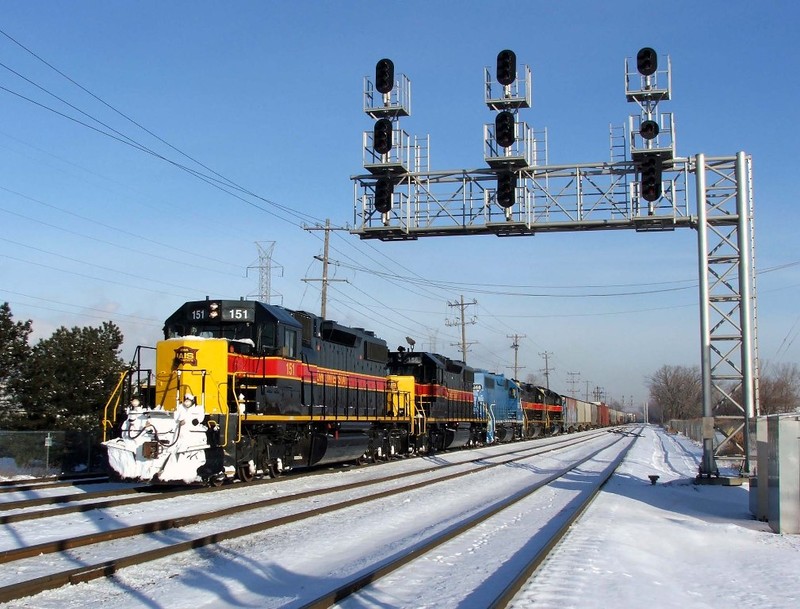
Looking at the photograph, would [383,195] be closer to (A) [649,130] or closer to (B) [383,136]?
(B) [383,136]

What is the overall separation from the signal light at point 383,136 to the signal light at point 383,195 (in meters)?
1.32

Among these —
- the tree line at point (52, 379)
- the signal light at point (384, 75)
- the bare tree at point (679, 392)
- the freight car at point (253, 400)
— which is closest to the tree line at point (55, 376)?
the tree line at point (52, 379)

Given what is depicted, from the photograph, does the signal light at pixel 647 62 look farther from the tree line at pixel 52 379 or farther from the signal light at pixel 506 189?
the tree line at pixel 52 379

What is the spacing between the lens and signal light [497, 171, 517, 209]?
1866 centimetres

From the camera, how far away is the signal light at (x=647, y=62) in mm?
17359

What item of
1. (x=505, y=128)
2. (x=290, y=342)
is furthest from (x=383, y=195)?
(x=290, y=342)

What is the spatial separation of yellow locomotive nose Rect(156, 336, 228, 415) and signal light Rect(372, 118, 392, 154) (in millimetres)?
5633

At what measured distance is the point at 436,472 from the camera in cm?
2172

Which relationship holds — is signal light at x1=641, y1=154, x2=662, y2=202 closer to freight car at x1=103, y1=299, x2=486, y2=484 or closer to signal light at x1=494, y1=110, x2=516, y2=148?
signal light at x1=494, y1=110, x2=516, y2=148

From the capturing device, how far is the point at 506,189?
18719mm

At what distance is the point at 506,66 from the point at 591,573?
11456 mm

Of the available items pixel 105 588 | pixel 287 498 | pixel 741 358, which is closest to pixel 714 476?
pixel 741 358

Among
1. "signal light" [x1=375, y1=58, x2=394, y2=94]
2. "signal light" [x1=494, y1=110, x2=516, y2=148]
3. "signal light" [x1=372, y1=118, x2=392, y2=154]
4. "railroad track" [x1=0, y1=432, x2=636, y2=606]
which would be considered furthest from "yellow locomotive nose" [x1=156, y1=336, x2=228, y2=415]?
"signal light" [x1=494, y1=110, x2=516, y2=148]

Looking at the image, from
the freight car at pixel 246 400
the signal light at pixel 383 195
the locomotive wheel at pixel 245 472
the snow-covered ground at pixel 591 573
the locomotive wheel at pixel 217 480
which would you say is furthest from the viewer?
the signal light at pixel 383 195
